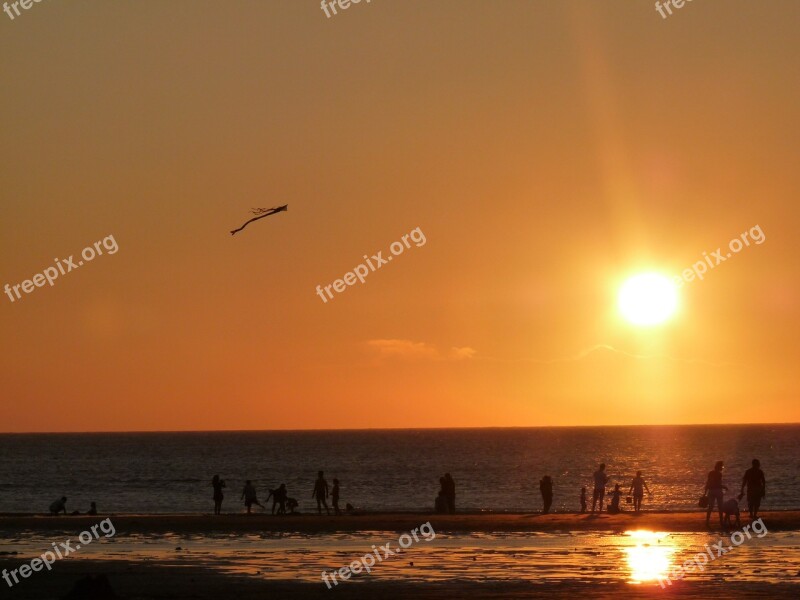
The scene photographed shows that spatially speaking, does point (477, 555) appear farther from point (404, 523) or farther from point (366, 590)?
point (404, 523)

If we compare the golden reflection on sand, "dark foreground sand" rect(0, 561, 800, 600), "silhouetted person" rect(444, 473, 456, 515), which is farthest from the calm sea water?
"dark foreground sand" rect(0, 561, 800, 600)

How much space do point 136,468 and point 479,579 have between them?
12525cm

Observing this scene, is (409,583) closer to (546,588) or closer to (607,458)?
(546,588)

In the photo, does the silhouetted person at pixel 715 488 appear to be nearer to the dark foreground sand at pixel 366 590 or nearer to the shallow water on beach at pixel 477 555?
the shallow water on beach at pixel 477 555

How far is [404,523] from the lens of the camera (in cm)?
3747

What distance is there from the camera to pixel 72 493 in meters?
93.2

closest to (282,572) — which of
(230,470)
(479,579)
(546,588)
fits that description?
(479,579)
